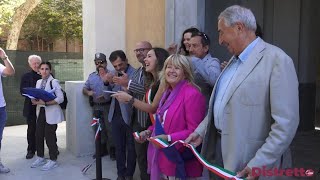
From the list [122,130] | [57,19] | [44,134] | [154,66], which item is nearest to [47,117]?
[44,134]

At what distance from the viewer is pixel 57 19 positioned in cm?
2448

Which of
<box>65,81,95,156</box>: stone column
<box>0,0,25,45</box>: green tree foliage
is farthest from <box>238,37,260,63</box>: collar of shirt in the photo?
<box>0,0,25,45</box>: green tree foliage

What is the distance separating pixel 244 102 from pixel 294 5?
679cm

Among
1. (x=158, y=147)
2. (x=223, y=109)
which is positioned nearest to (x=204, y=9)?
(x=158, y=147)

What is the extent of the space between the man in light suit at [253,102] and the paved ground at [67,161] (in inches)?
107

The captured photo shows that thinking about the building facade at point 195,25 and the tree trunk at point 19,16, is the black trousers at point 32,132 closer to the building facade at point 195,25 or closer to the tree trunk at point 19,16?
the building facade at point 195,25

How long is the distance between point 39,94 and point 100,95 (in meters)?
0.93

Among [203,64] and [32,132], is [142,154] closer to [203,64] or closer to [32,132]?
[203,64]

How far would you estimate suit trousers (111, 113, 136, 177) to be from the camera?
16.4ft

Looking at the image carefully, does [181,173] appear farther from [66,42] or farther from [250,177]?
[66,42]

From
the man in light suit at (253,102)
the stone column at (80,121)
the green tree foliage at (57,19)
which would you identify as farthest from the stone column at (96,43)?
the green tree foliage at (57,19)

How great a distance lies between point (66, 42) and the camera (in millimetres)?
28438

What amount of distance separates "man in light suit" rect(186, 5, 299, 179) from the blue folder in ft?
12.1

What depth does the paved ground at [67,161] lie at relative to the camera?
5.47 metres
